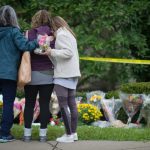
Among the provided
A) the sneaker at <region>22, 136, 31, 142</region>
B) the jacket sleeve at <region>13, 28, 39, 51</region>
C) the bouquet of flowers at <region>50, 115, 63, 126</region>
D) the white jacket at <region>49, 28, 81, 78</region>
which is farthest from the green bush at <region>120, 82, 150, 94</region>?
the jacket sleeve at <region>13, 28, 39, 51</region>

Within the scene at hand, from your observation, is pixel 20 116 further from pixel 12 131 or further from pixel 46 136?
pixel 46 136

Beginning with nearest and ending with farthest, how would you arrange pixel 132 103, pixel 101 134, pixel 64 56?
pixel 64 56, pixel 101 134, pixel 132 103

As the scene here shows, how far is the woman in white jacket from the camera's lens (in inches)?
249

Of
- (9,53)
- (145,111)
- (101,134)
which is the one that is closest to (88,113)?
(145,111)

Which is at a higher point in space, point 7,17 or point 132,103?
point 7,17

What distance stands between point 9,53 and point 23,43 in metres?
0.25

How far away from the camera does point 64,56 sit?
629cm

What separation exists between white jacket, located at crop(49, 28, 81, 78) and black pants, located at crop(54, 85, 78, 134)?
0.66 feet

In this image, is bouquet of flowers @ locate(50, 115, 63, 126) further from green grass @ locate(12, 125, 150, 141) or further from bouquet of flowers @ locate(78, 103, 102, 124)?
green grass @ locate(12, 125, 150, 141)

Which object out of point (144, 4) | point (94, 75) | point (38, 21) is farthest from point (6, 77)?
point (144, 4)

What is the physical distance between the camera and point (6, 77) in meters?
6.39

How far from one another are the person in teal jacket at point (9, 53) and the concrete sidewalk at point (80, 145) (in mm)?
282

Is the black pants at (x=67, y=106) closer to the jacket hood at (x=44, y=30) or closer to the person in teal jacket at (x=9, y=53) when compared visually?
the person in teal jacket at (x=9, y=53)

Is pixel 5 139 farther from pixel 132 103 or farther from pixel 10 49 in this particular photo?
pixel 132 103
